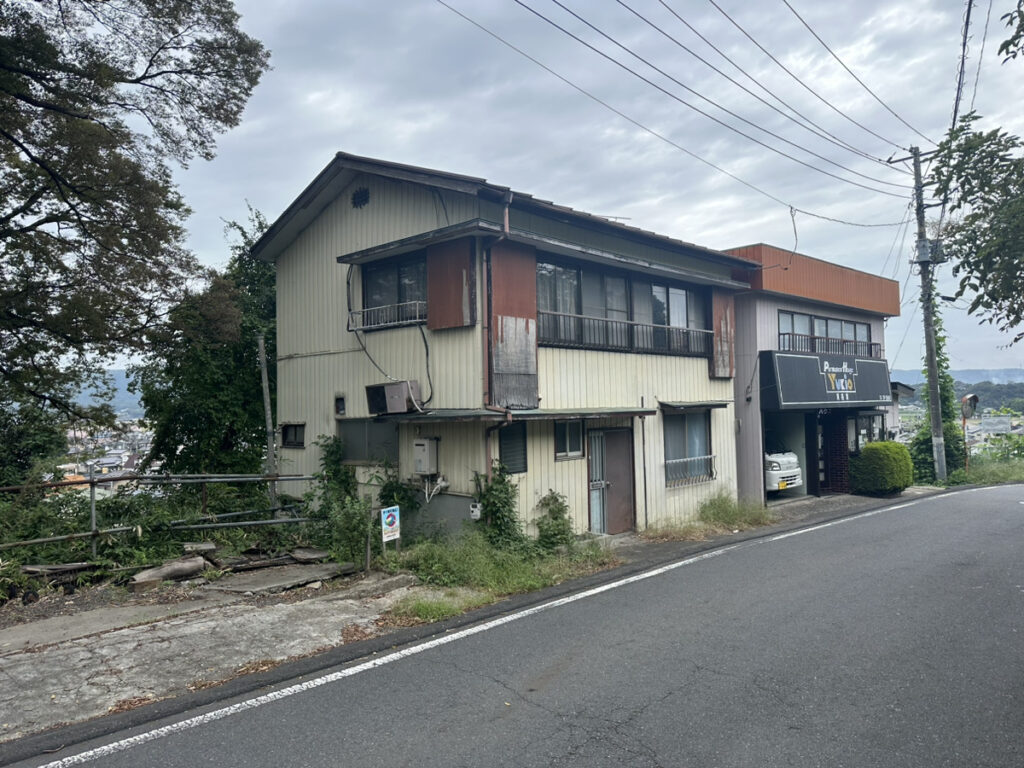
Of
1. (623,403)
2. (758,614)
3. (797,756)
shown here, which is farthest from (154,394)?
(797,756)

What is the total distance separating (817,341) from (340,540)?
44.9 feet

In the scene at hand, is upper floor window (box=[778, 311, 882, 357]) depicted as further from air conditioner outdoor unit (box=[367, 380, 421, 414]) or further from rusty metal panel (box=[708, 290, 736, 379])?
air conditioner outdoor unit (box=[367, 380, 421, 414])

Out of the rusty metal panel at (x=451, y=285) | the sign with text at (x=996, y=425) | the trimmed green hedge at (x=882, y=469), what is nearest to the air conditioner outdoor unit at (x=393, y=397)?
the rusty metal panel at (x=451, y=285)

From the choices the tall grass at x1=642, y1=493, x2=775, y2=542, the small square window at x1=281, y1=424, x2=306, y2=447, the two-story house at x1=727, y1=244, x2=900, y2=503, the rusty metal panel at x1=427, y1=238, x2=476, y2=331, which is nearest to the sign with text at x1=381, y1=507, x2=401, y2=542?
the rusty metal panel at x1=427, y1=238, x2=476, y2=331

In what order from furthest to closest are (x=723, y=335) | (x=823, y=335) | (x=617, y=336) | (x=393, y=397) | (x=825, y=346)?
(x=823, y=335) → (x=825, y=346) → (x=723, y=335) → (x=617, y=336) → (x=393, y=397)

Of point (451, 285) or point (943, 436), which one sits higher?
point (451, 285)

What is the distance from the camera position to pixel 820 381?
15.9 metres

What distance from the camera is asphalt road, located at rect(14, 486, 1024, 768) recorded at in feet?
13.1

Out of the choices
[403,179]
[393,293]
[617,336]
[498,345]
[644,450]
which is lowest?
[644,450]

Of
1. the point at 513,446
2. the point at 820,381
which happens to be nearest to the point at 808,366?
the point at 820,381

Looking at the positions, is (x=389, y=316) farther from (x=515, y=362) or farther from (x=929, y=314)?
(x=929, y=314)

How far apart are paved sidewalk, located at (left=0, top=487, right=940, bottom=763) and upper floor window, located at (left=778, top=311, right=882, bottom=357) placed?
1088 centimetres

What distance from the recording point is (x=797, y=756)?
3902mm

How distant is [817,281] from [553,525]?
A: 1106 cm
